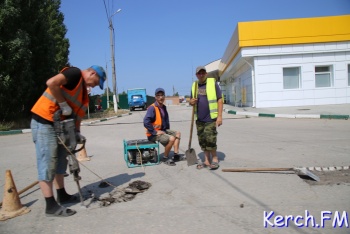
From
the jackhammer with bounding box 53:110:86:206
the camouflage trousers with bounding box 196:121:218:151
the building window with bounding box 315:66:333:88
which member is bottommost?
Result: the camouflage trousers with bounding box 196:121:218:151

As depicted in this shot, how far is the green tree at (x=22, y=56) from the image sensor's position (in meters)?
14.8

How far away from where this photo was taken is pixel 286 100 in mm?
19328

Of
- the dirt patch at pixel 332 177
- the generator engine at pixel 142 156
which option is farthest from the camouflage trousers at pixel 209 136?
the dirt patch at pixel 332 177

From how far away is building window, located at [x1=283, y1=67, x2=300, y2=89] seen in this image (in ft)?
63.6

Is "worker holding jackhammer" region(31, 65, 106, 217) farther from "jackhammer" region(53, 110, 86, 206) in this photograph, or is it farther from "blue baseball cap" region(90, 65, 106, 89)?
"blue baseball cap" region(90, 65, 106, 89)

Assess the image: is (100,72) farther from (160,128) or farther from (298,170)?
(298,170)

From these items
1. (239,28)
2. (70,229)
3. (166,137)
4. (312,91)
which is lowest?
(70,229)

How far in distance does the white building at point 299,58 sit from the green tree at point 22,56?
40.0 ft

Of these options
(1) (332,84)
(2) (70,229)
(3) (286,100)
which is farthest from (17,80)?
(1) (332,84)

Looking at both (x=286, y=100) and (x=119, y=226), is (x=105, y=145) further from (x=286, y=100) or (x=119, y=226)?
(x=286, y=100)

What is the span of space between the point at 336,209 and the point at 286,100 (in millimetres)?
16910

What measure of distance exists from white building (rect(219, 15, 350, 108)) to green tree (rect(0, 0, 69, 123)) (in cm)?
1219

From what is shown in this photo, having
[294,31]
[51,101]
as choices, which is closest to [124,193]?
[51,101]

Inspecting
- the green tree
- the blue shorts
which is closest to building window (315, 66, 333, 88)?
the green tree
